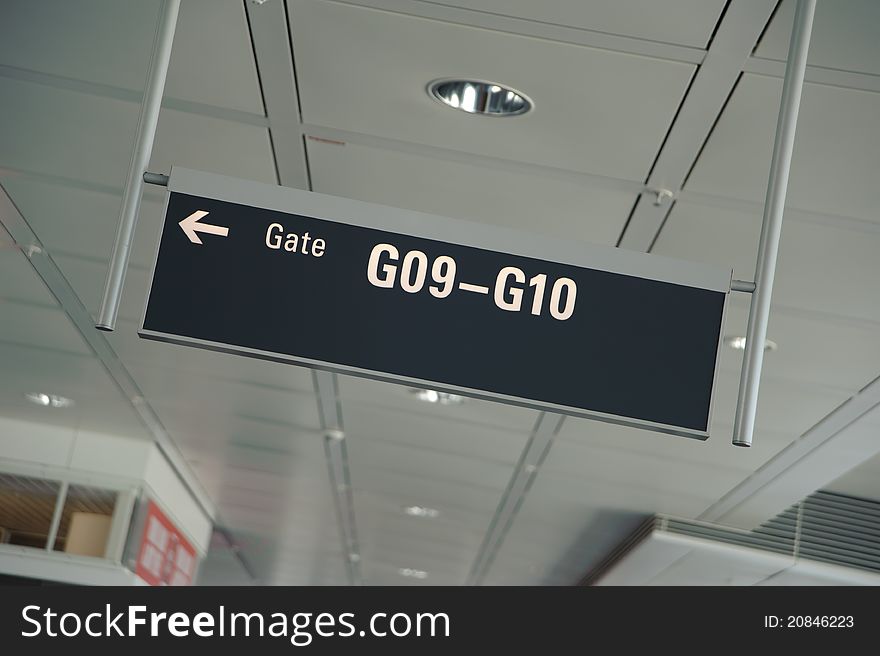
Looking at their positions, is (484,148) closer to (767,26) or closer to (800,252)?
(767,26)

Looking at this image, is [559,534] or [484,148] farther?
[559,534]

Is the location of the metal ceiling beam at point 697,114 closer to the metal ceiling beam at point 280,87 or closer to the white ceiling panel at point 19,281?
the metal ceiling beam at point 280,87

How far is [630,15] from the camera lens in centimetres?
271

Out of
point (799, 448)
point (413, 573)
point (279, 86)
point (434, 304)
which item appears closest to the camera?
point (434, 304)

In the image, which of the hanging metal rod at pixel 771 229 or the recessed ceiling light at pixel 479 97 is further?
the recessed ceiling light at pixel 479 97

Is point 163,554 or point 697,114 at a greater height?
point 697,114

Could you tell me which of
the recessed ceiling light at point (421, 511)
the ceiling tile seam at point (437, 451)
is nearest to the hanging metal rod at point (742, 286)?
the ceiling tile seam at point (437, 451)

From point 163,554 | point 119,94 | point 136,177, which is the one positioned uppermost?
point 119,94

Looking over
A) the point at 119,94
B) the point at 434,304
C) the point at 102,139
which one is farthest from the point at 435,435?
the point at 434,304

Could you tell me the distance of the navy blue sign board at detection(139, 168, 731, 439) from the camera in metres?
2.35

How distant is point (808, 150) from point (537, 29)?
919 mm

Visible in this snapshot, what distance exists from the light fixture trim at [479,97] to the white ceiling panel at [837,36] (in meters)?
0.71

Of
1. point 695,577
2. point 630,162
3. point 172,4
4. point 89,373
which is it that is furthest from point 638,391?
point 695,577

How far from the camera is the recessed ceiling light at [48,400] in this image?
682cm
